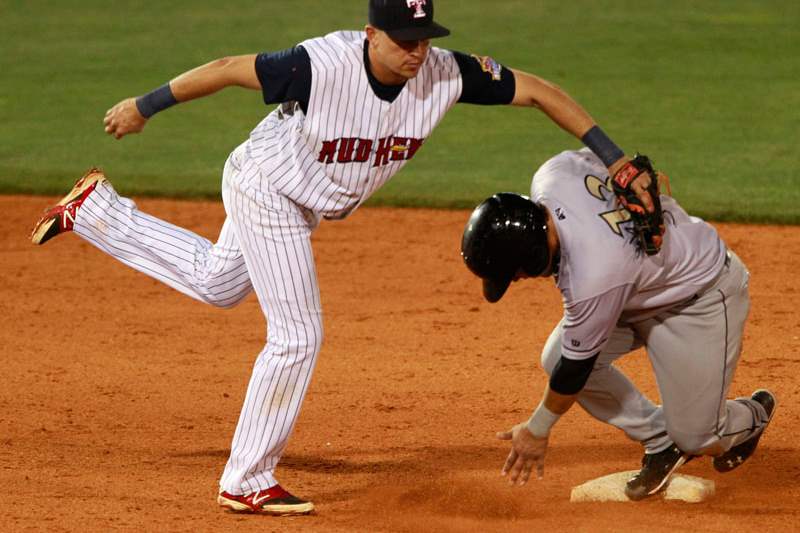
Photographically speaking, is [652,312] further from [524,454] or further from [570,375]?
[524,454]

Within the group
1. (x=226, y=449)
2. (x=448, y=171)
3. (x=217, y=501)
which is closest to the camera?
(x=217, y=501)

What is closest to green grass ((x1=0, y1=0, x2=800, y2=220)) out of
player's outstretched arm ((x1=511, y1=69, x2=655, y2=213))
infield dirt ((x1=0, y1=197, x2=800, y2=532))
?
infield dirt ((x1=0, y1=197, x2=800, y2=532))

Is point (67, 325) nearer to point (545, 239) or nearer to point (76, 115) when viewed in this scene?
point (545, 239)

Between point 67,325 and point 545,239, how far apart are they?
3892 mm

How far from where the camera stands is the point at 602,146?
4566 millimetres

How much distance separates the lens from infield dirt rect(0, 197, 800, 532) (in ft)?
15.6

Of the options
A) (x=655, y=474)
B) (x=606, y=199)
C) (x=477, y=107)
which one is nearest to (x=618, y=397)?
(x=655, y=474)

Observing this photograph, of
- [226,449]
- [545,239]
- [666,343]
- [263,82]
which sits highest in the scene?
[263,82]

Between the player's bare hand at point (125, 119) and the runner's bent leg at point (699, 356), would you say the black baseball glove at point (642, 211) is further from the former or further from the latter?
the player's bare hand at point (125, 119)

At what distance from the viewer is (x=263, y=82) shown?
177 inches

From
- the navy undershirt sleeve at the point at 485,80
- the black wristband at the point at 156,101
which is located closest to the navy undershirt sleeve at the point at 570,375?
the navy undershirt sleeve at the point at 485,80

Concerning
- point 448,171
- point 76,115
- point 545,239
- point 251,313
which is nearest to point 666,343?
point 545,239

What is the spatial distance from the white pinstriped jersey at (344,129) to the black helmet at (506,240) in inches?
20.4

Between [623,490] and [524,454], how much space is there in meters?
0.73
